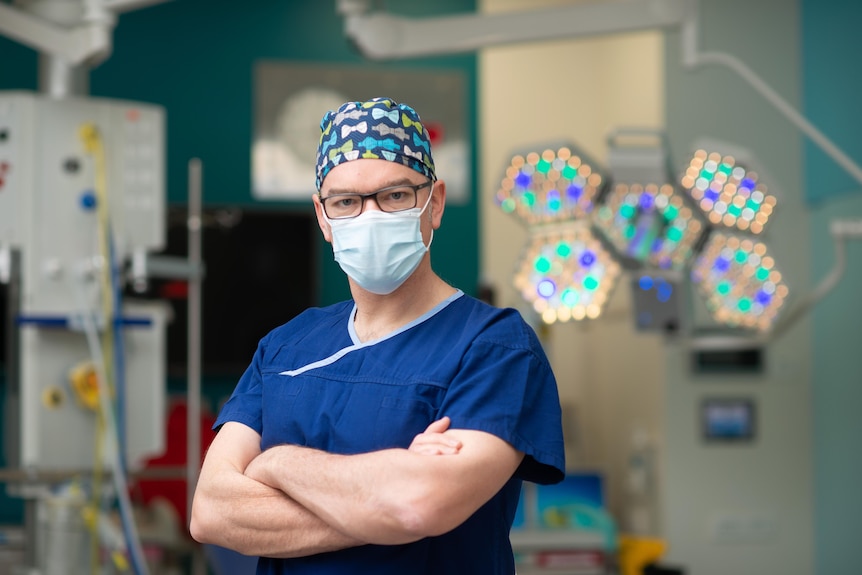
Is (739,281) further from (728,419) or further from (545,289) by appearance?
(728,419)

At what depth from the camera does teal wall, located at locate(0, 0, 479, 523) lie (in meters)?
5.65

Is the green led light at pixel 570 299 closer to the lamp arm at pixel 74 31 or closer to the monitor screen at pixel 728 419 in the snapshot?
the lamp arm at pixel 74 31

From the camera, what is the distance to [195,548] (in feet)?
16.0

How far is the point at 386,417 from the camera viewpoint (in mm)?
1502

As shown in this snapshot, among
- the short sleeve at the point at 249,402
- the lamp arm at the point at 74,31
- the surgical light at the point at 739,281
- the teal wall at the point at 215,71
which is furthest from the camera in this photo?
the teal wall at the point at 215,71

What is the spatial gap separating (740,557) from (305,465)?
428cm

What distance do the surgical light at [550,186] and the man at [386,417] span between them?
209 cm

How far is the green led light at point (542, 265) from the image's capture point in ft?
12.4

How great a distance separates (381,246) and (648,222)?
7.63 ft

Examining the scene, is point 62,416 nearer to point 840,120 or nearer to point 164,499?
point 164,499

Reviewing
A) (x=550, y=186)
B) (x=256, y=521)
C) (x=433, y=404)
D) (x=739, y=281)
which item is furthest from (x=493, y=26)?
(x=256, y=521)

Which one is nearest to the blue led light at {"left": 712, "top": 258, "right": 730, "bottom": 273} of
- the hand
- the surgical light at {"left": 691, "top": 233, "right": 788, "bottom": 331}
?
the surgical light at {"left": 691, "top": 233, "right": 788, "bottom": 331}

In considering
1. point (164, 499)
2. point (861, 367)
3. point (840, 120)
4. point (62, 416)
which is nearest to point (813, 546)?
point (861, 367)

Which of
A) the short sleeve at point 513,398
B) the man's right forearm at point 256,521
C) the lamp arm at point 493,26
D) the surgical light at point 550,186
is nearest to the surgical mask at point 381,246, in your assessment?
the short sleeve at point 513,398
